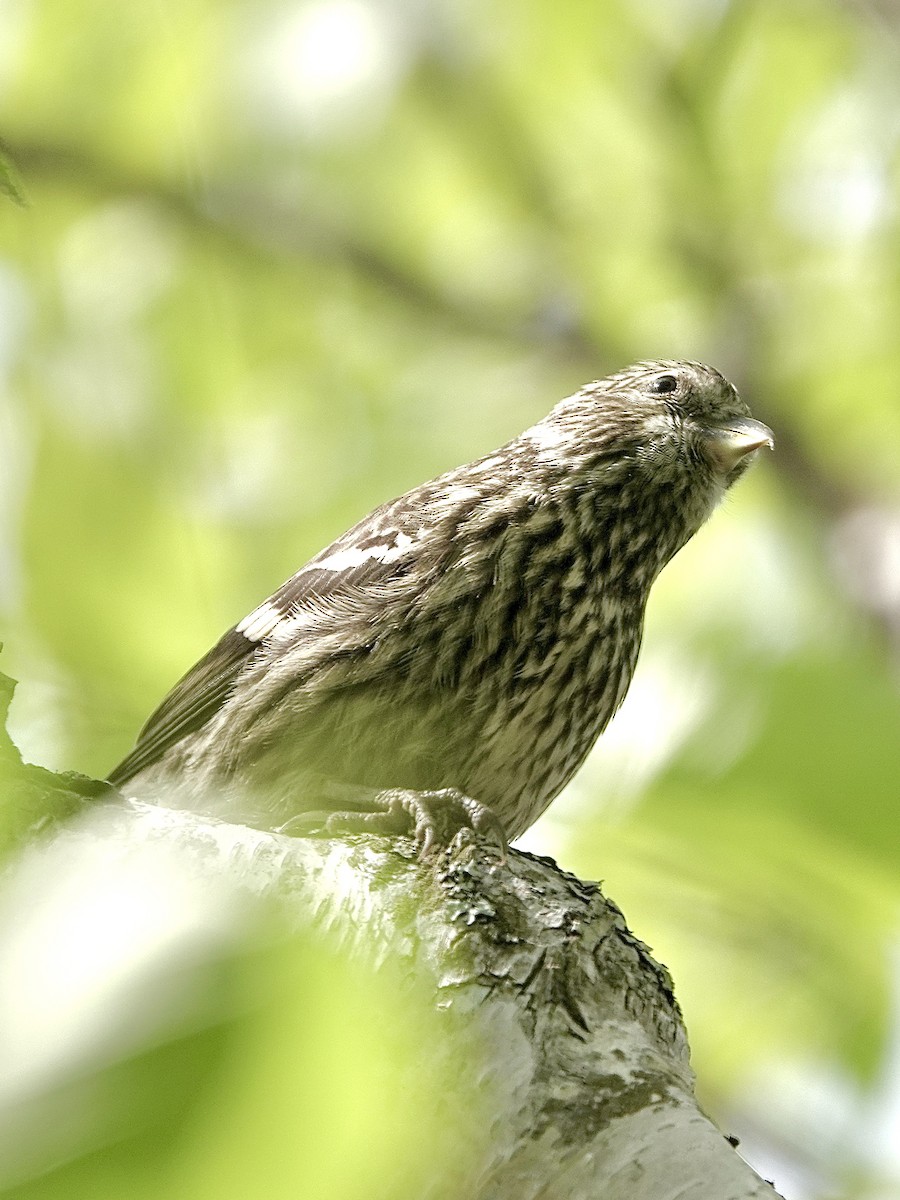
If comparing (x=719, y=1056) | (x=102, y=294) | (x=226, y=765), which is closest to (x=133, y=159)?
(x=102, y=294)

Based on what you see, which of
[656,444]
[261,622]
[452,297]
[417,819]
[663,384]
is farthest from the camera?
[452,297]

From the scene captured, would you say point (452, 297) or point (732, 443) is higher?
point (452, 297)

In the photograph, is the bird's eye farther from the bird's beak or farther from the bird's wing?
the bird's wing

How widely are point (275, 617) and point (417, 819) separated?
1.14m

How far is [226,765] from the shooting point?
3.05 meters

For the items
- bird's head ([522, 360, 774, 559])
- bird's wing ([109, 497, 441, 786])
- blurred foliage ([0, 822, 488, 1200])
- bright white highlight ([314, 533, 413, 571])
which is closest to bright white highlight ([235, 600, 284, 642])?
bird's wing ([109, 497, 441, 786])

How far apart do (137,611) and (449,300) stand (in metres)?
2.12

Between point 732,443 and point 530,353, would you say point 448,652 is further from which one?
point 530,353

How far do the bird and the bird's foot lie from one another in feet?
0.19

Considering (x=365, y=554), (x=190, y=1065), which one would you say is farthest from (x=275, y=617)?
(x=190, y=1065)

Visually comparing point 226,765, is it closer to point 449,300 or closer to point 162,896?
point 162,896

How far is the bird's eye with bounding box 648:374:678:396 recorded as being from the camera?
388cm

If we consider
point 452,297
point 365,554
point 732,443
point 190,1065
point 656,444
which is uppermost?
point 452,297

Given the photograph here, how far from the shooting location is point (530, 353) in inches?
197
